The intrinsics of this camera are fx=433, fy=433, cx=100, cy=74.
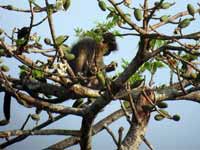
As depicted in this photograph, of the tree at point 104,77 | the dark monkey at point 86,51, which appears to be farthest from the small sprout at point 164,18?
the dark monkey at point 86,51

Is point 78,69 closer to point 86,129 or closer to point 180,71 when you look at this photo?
point 86,129

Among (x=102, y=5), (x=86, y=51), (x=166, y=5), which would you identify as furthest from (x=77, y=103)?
(x=86, y=51)

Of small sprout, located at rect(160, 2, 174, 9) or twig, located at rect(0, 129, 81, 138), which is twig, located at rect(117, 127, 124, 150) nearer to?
twig, located at rect(0, 129, 81, 138)

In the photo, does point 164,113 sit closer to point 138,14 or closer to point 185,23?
point 185,23

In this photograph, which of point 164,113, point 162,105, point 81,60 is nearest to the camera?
point 164,113

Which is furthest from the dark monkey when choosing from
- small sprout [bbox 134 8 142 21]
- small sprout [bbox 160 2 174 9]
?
small sprout [bbox 134 8 142 21]

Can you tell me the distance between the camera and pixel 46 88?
525 centimetres

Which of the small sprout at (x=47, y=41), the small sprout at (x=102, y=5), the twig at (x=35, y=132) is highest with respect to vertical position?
the small sprout at (x=102, y=5)

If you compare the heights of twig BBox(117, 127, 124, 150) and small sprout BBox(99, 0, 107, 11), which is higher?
small sprout BBox(99, 0, 107, 11)

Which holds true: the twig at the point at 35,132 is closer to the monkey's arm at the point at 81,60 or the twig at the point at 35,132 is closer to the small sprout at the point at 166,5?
the small sprout at the point at 166,5

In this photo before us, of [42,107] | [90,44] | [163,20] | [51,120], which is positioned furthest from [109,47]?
[163,20]

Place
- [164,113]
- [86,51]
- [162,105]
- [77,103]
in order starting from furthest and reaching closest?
[86,51]
[77,103]
[162,105]
[164,113]

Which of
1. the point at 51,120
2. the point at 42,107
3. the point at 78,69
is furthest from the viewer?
the point at 78,69

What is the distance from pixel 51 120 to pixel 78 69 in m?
4.02
